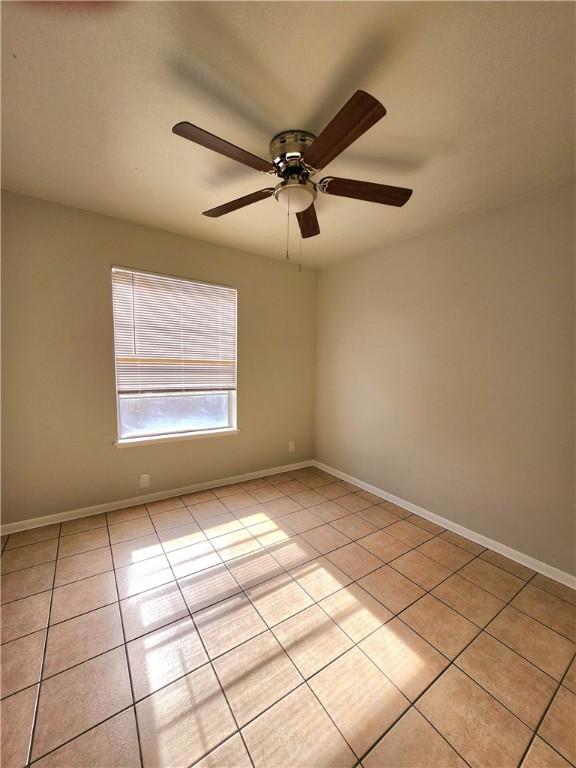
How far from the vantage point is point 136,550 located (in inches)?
89.4

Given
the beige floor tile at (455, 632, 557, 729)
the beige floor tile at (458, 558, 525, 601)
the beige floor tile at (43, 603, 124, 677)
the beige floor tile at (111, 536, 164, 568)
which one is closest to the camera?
the beige floor tile at (455, 632, 557, 729)

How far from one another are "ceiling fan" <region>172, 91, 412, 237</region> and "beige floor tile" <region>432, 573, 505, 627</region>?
234cm

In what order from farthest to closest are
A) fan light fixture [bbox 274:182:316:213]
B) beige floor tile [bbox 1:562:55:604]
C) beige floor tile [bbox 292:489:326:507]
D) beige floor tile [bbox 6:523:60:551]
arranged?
Answer: 1. beige floor tile [bbox 292:489:326:507]
2. beige floor tile [bbox 6:523:60:551]
3. beige floor tile [bbox 1:562:55:604]
4. fan light fixture [bbox 274:182:316:213]

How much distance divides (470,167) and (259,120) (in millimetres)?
1300

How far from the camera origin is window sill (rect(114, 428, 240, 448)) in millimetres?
2832

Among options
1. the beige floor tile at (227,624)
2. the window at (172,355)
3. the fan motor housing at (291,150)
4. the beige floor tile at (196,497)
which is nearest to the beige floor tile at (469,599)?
the beige floor tile at (227,624)

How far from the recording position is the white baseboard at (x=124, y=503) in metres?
2.44

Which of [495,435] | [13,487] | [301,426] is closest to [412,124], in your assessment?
[495,435]

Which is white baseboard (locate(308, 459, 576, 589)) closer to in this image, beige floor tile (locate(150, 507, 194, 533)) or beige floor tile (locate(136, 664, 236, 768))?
beige floor tile (locate(150, 507, 194, 533))

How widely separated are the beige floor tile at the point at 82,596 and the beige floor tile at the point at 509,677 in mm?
1952

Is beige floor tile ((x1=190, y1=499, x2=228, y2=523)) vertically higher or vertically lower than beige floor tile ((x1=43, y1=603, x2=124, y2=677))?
higher

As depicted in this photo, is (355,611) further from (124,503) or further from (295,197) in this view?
(295,197)

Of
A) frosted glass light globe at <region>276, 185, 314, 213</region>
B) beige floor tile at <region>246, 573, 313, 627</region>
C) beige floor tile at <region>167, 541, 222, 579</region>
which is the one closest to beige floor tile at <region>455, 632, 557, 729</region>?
beige floor tile at <region>246, 573, 313, 627</region>

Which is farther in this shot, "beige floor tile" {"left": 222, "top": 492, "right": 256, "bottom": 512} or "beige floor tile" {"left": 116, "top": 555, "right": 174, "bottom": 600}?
"beige floor tile" {"left": 222, "top": 492, "right": 256, "bottom": 512}
